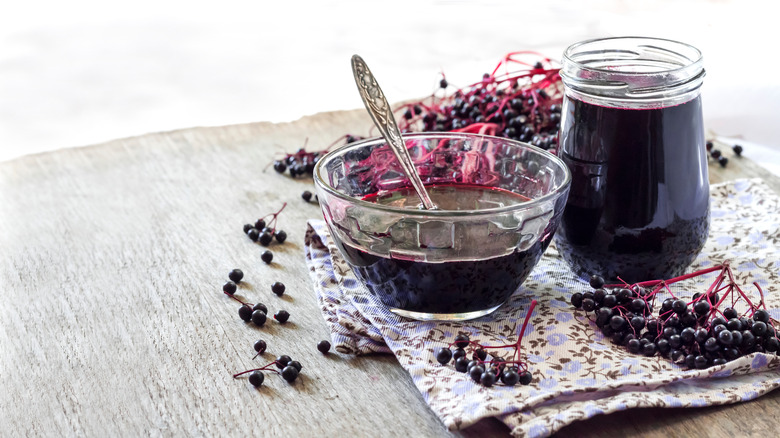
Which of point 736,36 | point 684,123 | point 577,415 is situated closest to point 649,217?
point 684,123

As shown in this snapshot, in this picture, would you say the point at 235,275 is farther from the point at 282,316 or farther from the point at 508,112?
the point at 508,112

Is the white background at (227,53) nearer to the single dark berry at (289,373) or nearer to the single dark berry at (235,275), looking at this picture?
the single dark berry at (235,275)

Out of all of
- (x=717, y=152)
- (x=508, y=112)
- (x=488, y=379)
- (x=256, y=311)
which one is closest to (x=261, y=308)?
(x=256, y=311)

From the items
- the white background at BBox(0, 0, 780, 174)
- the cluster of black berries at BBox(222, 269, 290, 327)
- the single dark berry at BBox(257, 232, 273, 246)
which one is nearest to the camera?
the cluster of black berries at BBox(222, 269, 290, 327)

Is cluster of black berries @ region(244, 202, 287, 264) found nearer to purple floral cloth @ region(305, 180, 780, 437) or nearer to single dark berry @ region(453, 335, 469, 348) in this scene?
purple floral cloth @ region(305, 180, 780, 437)

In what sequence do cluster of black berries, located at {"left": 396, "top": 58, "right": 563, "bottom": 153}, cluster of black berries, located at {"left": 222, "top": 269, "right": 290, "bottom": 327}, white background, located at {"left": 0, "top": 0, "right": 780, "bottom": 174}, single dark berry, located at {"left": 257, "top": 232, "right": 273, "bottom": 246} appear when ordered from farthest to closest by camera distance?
1. white background, located at {"left": 0, "top": 0, "right": 780, "bottom": 174}
2. cluster of black berries, located at {"left": 396, "top": 58, "right": 563, "bottom": 153}
3. single dark berry, located at {"left": 257, "top": 232, "right": 273, "bottom": 246}
4. cluster of black berries, located at {"left": 222, "top": 269, "right": 290, "bottom": 327}

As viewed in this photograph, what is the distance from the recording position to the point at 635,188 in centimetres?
100

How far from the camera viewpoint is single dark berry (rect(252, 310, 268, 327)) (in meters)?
1.04

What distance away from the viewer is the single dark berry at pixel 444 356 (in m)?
0.91

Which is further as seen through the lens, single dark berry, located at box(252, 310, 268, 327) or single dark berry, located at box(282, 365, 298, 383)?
single dark berry, located at box(252, 310, 268, 327)

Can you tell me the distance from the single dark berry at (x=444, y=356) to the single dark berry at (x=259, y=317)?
0.25 metres

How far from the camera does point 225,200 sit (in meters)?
1.45

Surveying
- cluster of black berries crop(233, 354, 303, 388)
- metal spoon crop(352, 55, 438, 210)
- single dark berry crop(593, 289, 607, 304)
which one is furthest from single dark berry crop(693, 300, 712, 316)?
cluster of black berries crop(233, 354, 303, 388)

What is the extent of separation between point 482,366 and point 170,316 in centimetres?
44
